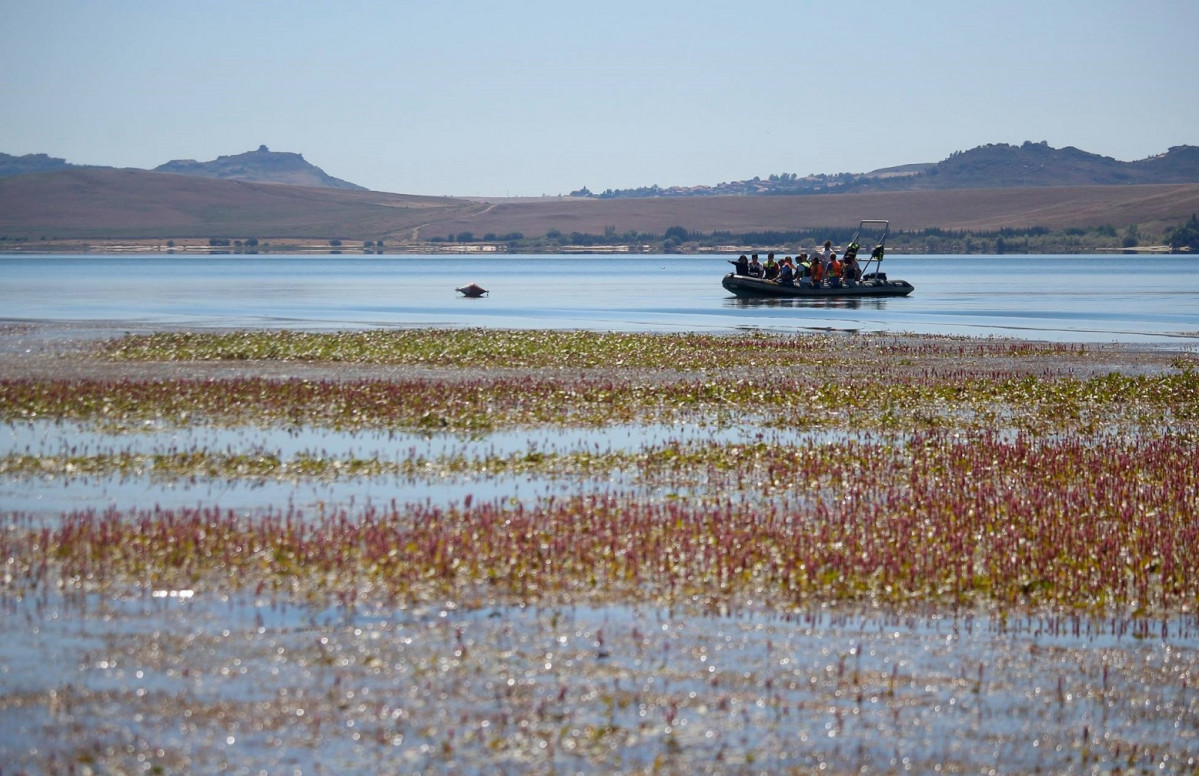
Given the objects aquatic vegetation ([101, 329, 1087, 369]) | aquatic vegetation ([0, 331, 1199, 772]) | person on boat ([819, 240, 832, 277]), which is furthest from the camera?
person on boat ([819, 240, 832, 277])

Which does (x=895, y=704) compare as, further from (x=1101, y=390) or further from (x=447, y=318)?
(x=447, y=318)

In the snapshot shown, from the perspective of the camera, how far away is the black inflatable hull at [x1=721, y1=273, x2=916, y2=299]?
61.1m

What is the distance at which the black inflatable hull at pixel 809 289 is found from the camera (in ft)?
201

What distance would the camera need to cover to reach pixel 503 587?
11.5m

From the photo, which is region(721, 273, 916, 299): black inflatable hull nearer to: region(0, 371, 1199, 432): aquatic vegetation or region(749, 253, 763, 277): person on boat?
region(749, 253, 763, 277): person on boat

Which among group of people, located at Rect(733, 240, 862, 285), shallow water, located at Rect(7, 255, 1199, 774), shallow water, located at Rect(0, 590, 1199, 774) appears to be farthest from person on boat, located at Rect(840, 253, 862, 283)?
shallow water, located at Rect(0, 590, 1199, 774)

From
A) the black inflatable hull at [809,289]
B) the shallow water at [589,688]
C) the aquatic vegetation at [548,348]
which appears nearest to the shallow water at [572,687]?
the shallow water at [589,688]

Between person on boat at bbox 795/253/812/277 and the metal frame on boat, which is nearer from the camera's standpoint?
the metal frame on boat

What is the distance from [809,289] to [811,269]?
3.15 feet

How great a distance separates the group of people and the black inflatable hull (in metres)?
0.39

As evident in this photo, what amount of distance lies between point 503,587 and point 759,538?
2798mm

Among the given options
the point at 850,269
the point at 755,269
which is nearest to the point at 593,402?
the point at 755,269

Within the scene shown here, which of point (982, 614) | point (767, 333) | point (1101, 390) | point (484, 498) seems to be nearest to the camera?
→ point (982, 614)

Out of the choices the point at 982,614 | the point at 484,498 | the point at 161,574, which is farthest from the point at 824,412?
the point at 161,574
